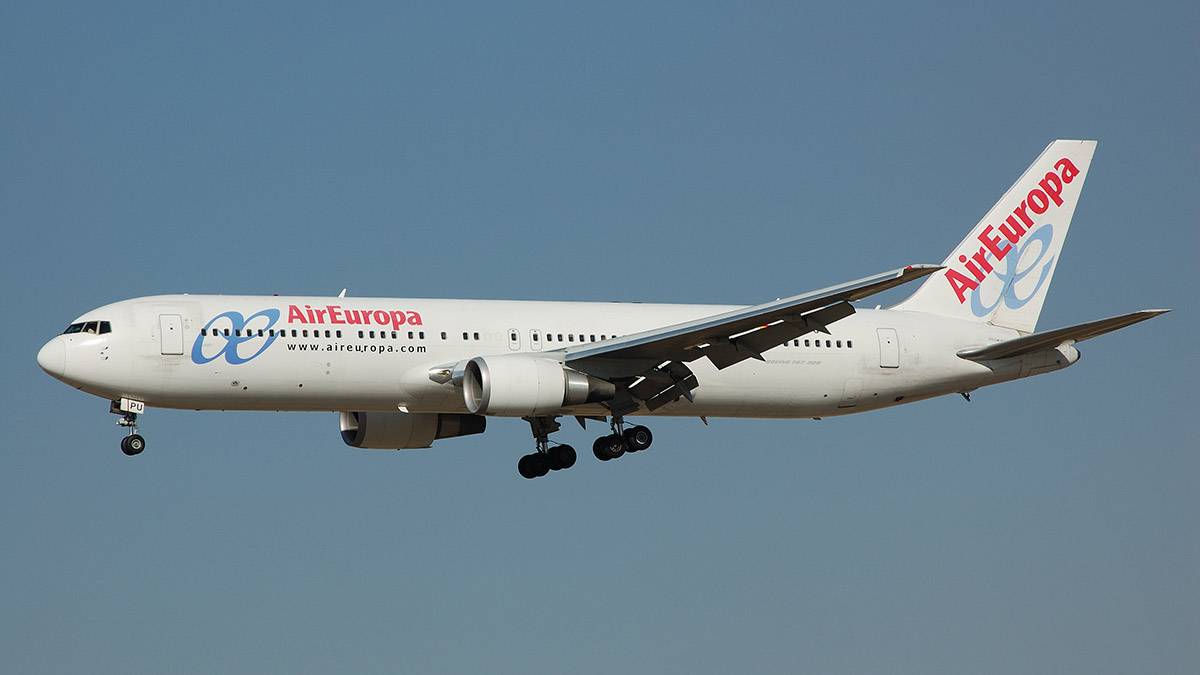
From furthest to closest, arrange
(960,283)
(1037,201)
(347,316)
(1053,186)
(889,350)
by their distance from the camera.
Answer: (1053,186)
(1037,201)
(960,283)
(889,350)
(347,316)

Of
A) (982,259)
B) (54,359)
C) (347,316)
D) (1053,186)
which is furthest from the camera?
(1053,186)

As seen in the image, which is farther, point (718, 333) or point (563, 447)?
point (563, 447)

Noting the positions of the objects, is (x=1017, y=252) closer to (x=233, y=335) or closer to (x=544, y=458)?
(x=544, y=458)

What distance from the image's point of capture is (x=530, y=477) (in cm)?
5288

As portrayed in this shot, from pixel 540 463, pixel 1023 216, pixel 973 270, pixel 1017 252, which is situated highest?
pixel 1023 216

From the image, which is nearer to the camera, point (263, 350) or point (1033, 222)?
point (263, 350)

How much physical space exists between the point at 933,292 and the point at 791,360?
18.8 feet

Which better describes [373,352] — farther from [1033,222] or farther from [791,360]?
[1033,222]

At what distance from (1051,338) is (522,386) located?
1415 cm

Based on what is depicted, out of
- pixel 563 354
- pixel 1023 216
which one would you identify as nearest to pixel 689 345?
pixel 563 354

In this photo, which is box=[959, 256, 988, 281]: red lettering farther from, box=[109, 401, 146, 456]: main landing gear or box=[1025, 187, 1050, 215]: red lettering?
box=[109, 401, 146, 456]: main landing gear

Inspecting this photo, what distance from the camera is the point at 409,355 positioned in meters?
47.5

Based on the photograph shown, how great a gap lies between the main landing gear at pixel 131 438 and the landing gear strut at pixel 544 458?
35.4ft

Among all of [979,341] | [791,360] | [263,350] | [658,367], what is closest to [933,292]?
[979,341]
